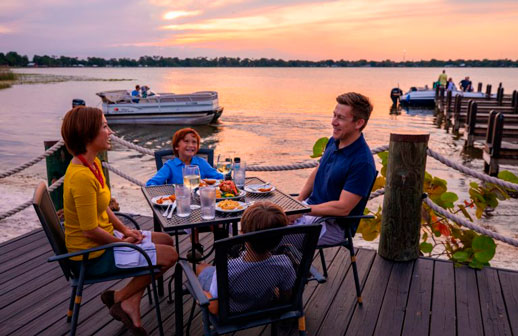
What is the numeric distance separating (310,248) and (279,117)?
3190cm

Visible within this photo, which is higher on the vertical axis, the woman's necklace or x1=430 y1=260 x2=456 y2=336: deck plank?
the woman's necklace

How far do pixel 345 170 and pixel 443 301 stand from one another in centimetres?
128

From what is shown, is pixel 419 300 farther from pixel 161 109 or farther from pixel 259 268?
pixel 161 109

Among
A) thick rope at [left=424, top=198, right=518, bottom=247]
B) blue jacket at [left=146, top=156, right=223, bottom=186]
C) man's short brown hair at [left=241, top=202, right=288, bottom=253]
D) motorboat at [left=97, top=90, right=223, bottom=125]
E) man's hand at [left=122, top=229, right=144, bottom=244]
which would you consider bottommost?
motorboat at [left=97, top=90, right=223, bottom=125]

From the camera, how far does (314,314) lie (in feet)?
Answer: 9.72

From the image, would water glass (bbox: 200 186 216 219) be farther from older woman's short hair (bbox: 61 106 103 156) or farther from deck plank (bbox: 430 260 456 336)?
deck plank (bbox: 430 260 456 336)

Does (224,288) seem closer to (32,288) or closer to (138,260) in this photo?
(138,260)

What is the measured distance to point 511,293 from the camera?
3.28m

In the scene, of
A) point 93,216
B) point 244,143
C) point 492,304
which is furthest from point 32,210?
point 244,143

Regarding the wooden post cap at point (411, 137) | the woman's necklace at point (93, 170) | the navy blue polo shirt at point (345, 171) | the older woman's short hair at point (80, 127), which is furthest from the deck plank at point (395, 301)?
the older woman's short hair at point (80, 127)

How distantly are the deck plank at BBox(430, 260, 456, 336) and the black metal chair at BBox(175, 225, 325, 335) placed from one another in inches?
49.8

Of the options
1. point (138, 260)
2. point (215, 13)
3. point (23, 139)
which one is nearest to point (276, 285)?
point (138, 260)

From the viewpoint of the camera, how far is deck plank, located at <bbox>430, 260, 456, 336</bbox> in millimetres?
2797

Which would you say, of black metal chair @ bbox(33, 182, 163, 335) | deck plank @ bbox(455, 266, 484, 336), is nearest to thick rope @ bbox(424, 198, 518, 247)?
deck plank @ bbox(455, 266, 484, 336)
